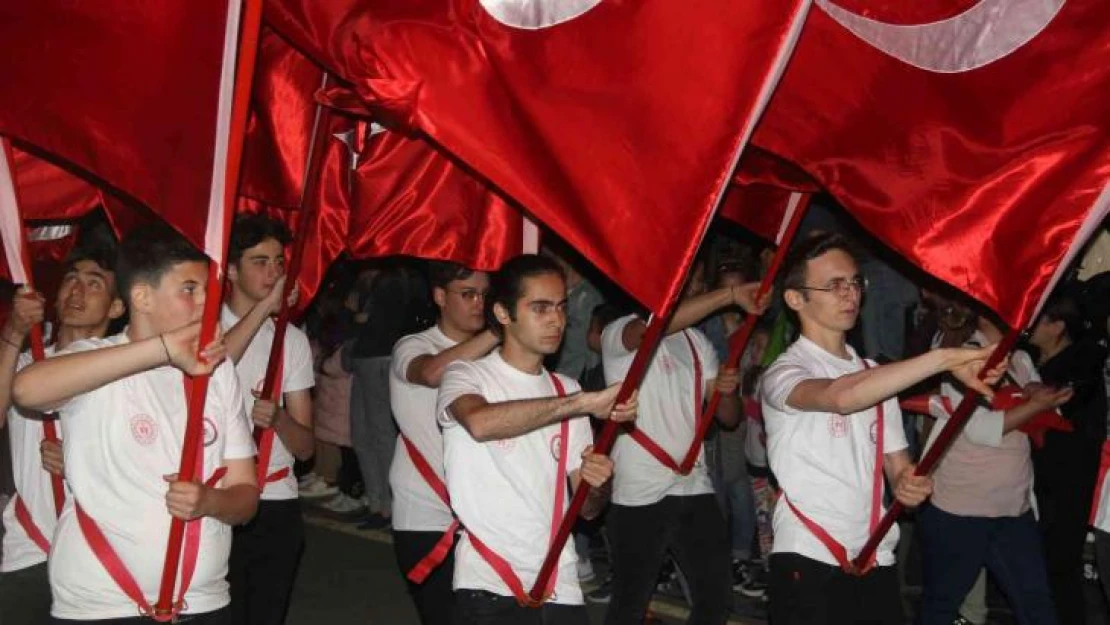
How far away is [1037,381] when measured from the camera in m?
7.26

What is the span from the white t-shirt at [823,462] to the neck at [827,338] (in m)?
0.04

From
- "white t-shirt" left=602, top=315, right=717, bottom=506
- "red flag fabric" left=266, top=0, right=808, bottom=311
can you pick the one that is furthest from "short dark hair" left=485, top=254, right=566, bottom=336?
"white t-shirt" left=602, top=315, right=717, bottom=506

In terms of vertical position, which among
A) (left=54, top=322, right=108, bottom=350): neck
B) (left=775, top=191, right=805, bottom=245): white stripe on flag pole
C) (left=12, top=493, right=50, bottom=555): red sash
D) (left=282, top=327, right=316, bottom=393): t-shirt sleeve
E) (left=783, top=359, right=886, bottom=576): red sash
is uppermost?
(left=775, top=191, right=805, bottom=245): white stripe on flag pole

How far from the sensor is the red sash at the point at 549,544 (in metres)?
5.36

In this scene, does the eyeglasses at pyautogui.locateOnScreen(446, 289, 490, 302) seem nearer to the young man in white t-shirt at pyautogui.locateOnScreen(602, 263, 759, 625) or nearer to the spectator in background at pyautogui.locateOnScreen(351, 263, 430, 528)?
the young man in white t-shirt at pyautogui.locateOnScreen(602, 263, 759, 625)

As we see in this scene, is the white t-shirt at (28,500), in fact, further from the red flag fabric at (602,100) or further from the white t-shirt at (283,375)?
the red flag fabric at (602,100)

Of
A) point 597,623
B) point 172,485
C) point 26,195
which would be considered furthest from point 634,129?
point 597,623

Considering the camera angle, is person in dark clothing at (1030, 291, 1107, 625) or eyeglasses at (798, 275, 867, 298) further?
person in dark clothing at (1030, 291, 1107, 625)

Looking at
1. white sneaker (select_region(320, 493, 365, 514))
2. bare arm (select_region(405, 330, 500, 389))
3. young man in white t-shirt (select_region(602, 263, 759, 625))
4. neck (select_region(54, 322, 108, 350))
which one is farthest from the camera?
white sneaker (select_region(320, 493, 365, 514))

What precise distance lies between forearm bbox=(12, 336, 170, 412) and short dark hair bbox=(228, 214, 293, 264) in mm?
2260

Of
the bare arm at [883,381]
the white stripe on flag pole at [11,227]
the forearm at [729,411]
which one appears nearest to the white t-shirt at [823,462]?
the bare arm at [883,381]

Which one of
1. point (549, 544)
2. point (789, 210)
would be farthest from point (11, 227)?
point (789, 210)

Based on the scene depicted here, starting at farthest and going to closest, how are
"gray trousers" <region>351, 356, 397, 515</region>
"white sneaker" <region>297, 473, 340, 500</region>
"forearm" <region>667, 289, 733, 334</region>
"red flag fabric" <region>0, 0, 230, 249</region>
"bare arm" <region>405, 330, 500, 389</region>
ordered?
"white sneaker" <region>297, 473, 340, 500</region> < "gray trousers" <region>351, 356, 397, 515</region> < "forearm" <region>667, 289, 733, 334</region> < "bare arm" <region>405, 330, 500, 389</region> < "red flag fabric" <region>0, 0, 230, 249</region>

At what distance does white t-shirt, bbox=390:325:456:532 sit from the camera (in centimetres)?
660
